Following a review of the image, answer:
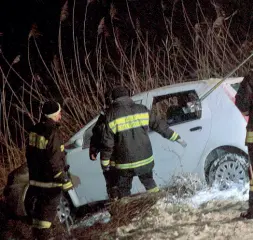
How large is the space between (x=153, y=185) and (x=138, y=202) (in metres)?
0.25

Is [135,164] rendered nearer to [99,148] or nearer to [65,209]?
[99,148]

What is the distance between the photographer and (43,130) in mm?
4996

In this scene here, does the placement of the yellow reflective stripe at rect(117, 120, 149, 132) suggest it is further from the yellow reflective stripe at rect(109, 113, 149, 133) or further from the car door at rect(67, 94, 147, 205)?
the car door at rect(67, 94, 147, 205)

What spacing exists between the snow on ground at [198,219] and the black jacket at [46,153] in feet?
2.98

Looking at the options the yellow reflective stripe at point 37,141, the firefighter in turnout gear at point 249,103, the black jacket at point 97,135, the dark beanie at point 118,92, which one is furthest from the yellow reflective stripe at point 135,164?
the firefighter in turnout gear at point 249,103

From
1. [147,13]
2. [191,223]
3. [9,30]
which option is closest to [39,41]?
[9,30]

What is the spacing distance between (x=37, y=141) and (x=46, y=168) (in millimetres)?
298

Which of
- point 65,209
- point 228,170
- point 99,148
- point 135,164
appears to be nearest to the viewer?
point 135,164

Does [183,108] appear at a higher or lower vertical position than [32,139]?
lower

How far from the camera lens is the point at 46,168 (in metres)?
5.02

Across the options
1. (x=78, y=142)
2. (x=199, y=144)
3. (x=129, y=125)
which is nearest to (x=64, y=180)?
(x=129, y=125)

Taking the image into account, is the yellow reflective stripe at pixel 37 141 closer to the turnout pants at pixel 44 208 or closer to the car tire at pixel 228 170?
the turnout pants at pixel 44 208

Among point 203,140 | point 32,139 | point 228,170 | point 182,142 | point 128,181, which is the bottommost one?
point 228,170

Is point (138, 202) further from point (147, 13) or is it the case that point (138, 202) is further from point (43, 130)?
point (147, 13)
